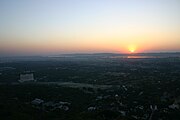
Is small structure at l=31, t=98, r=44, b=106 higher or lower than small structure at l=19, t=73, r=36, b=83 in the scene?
higher

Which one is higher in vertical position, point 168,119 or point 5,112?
point 5,112

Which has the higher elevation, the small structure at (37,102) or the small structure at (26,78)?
the small structure at (37,102)

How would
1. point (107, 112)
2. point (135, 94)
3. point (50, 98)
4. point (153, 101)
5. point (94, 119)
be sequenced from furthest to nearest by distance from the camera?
point (135, 94)
point (50, 98)
point (153, 101)
point (107, 112)
point (94, 119)

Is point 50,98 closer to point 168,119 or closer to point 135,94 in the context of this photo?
point 135,94

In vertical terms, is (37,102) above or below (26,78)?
above

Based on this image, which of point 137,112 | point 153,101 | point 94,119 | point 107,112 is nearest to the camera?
point 94,119

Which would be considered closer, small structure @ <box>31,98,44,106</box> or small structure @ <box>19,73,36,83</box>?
small structure @ <box>31,98,44,106</box>

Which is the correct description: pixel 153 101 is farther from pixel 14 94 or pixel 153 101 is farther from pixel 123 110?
pixel 14 94

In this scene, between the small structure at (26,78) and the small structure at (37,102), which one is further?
the small structure at (26,78)

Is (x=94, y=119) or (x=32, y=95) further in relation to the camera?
(x=32, y=95)

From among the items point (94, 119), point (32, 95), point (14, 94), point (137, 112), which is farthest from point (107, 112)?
point (14, 94)

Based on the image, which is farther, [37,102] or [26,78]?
[26,78]
